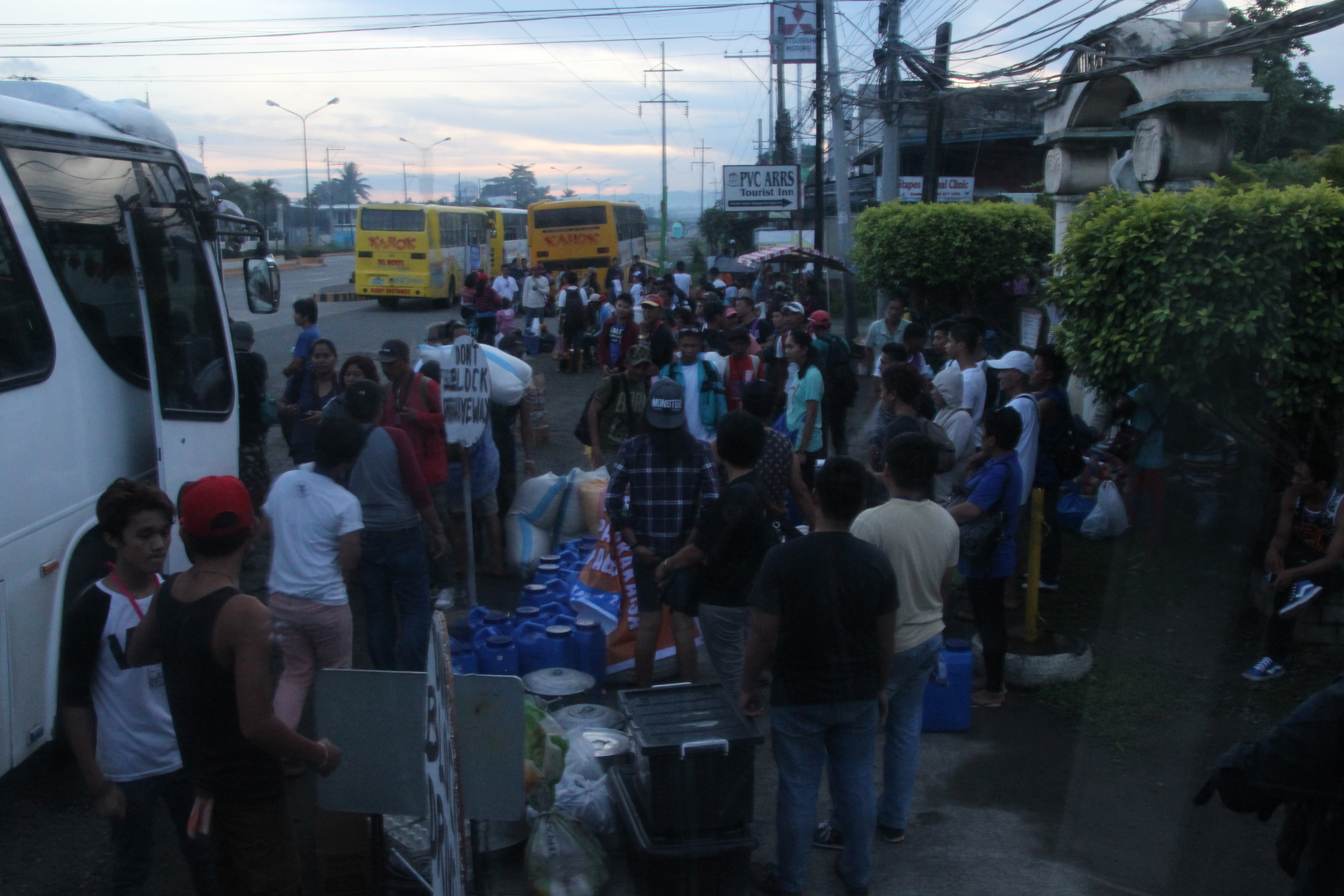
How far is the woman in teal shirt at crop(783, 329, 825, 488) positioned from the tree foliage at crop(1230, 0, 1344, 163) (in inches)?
823

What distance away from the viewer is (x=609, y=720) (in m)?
4.65

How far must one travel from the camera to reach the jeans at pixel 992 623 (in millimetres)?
5352

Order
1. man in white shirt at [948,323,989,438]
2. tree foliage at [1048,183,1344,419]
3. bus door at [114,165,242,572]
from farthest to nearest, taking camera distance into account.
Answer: man in white shirt at [948,323,989,438], tree foliage at [1048,183,1344,419], bus door at [114,165,242,572]

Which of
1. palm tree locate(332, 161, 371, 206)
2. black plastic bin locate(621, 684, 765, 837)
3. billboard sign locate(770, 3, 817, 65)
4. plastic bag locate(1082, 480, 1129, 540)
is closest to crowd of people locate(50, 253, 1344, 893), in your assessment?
black plastic bin locate(621, 684, 765, 837)

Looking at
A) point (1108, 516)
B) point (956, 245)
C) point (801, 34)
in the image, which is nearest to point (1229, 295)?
point (1108, 516)

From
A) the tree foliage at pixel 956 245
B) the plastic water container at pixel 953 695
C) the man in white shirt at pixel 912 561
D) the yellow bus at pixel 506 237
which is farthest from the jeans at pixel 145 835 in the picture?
the yellow bus at pixel 506 237

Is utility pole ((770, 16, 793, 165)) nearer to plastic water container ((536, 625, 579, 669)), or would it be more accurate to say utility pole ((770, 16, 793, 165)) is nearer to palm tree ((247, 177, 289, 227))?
plastic water container ((536, 625, 579, 669))

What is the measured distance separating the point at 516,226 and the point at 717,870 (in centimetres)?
4112

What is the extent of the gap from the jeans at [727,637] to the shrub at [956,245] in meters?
11.5

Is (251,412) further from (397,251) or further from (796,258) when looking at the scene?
(397,251)

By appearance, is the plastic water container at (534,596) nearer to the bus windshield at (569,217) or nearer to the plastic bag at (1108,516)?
the plastic bag at (1108,516)

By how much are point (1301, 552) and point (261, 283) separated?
658cm

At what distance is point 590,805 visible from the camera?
4.08 m

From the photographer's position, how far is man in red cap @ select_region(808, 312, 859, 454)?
9.28 metres
